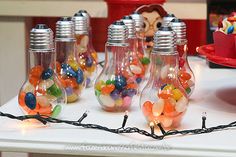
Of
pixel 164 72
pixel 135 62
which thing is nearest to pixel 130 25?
pixel 135 62

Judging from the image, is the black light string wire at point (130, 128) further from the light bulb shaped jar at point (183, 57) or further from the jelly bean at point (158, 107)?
the light bulb shaped jar at point (183, 57)

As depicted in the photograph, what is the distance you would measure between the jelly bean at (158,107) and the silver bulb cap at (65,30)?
0.24m

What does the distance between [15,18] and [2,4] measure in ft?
0.18

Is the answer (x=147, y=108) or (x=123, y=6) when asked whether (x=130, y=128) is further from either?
(x=123, y=6)

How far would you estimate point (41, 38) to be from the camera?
707 millimetres

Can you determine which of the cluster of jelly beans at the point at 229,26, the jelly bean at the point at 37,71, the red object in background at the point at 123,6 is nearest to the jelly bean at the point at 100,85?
the jelly bean at the point at 37,71

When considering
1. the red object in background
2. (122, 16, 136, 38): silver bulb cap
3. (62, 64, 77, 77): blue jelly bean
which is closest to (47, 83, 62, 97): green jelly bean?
(62, 64, 77, 77): blue jelly bean

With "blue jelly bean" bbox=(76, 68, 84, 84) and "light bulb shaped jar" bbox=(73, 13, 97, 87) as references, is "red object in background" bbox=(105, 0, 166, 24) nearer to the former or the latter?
"light bulb shaped jar" bbox=(73, 13, 97, 87)

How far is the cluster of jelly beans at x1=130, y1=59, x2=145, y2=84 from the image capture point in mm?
929

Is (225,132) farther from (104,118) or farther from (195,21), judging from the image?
(195,21)

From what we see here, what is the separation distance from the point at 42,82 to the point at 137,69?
0.24 metres

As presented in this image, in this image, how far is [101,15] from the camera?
139 cm

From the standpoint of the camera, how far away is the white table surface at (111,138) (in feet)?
2.06

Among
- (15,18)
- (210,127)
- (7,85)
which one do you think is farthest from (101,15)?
(210,127)
